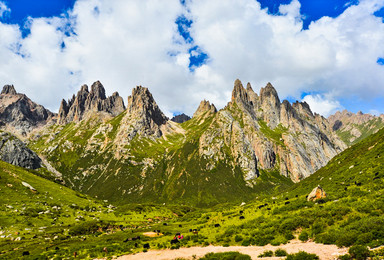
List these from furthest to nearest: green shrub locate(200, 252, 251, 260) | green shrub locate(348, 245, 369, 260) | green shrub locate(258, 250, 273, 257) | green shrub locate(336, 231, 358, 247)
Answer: green shrub locate(200, 252, 251, 260)
green shrub locate(258, 250, 273, 257)
green shrub locate(336, 231, 358, 247)
green shrub locate(348, 245, 369, 260)

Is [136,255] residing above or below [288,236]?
below

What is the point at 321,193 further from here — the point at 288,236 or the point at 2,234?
the point at 2,234

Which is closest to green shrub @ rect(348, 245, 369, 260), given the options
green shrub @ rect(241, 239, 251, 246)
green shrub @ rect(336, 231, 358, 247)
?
green shrub @ rect(336, 231, 358, 247)

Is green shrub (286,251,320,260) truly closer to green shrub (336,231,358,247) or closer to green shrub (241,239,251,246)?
green shrub (336,231,358,247)

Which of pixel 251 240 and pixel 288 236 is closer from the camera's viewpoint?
pixel 288 236

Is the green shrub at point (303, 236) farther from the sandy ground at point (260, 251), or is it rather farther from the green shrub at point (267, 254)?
the green shrub at point (267, 254)

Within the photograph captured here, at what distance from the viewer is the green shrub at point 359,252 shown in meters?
17.1

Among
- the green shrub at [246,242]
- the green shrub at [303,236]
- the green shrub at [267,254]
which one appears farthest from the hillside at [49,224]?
the green shrub at [303,236]

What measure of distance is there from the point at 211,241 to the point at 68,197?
356 feet

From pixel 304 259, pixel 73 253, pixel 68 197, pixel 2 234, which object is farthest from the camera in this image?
pixel 68 197

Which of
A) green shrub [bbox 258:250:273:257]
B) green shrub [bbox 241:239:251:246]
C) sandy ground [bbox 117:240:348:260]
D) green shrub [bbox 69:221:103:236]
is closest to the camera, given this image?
sandy ground [bbox 117:240:348:260]

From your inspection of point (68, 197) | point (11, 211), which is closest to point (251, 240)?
point (11, 211)

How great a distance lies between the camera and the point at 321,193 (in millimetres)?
46031

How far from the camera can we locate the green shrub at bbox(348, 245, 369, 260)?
56.2 ft
